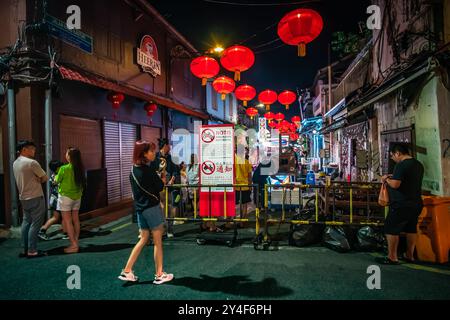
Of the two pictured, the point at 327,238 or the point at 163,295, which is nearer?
the point at 163,295

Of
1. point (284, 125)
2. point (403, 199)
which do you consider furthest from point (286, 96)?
point (284, 125)

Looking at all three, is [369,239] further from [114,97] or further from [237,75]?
[114,97]

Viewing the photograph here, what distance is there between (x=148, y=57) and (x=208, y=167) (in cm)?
853

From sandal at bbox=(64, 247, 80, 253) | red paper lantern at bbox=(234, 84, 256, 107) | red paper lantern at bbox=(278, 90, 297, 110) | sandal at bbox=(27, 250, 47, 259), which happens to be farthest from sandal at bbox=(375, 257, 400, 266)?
red paper lantern at bbox=(278, 90, 297, 110)

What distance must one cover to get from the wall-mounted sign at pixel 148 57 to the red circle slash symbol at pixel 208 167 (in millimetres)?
7445

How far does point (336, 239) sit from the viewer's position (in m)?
5.80

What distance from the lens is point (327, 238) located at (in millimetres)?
5957

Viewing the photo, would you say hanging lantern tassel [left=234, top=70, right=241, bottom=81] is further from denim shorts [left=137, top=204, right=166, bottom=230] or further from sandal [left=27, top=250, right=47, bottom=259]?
sandal [left=27, top=250, right=47, bottom=259]

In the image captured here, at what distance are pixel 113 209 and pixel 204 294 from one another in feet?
24.5

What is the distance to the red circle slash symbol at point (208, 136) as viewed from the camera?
718cm

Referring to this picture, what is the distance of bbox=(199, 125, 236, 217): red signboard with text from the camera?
705cm
